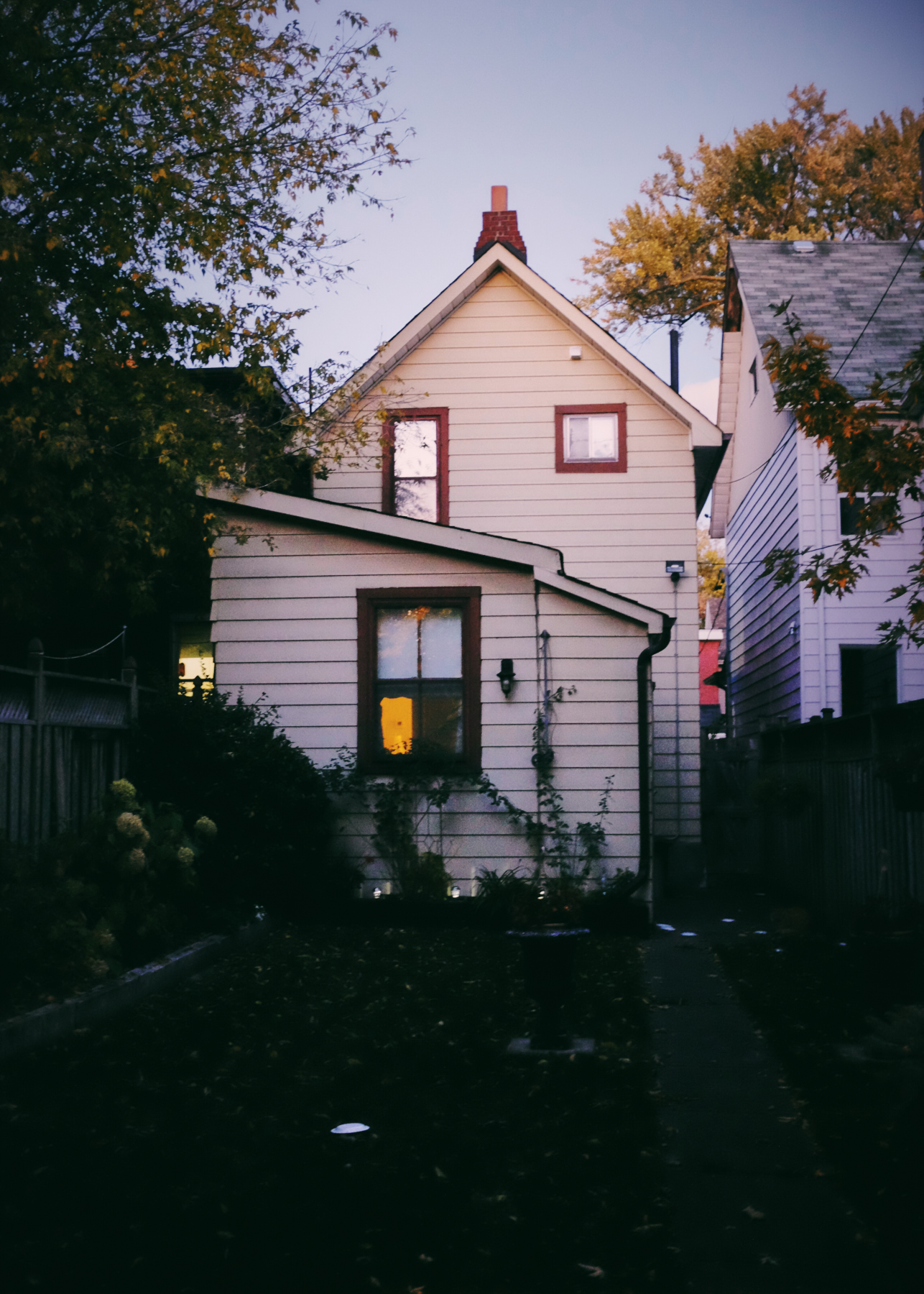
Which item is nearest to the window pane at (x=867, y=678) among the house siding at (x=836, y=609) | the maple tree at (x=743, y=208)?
the house siding at (x=836, y=609)

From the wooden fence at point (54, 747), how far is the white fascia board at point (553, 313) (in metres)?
6.07

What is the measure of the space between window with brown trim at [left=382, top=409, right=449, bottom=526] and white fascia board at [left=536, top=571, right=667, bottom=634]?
4.06m

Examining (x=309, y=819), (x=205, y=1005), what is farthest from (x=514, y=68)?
(x=205, y=1005)

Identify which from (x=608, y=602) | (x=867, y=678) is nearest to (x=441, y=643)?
(x=608, y=602)

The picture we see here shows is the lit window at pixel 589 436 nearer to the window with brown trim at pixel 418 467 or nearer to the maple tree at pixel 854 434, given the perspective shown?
the window with brown trim at pixel 418 467

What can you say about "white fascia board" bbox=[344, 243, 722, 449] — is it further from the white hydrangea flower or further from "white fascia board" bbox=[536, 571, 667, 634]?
the white hydrangea flower

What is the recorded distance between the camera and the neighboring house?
14699 mm

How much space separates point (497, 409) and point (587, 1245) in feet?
37.9

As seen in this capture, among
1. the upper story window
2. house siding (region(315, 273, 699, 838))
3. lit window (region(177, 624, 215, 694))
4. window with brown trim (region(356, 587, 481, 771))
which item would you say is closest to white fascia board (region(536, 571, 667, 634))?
window with brown trim (region(356, 587, 481, 771))

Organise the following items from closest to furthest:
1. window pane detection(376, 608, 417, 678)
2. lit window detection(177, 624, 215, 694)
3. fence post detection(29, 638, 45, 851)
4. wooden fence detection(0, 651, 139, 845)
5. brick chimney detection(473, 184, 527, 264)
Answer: wooden fence detection(0, 651, 139, 845) → fence post detection(29, 638, 45, 851) → window pane detection(376, 608, 417, 678) → lit window detection(177, 624, 215, 694) → brick chimney detection(473, 184, 527, 264)

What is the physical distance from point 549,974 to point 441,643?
4.81 metres

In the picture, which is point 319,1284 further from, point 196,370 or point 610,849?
point 196,370

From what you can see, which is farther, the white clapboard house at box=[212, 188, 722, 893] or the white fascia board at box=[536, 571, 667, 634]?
the white clapboard house at box=[212, 188, 722, 893]

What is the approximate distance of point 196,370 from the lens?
12.1 m
